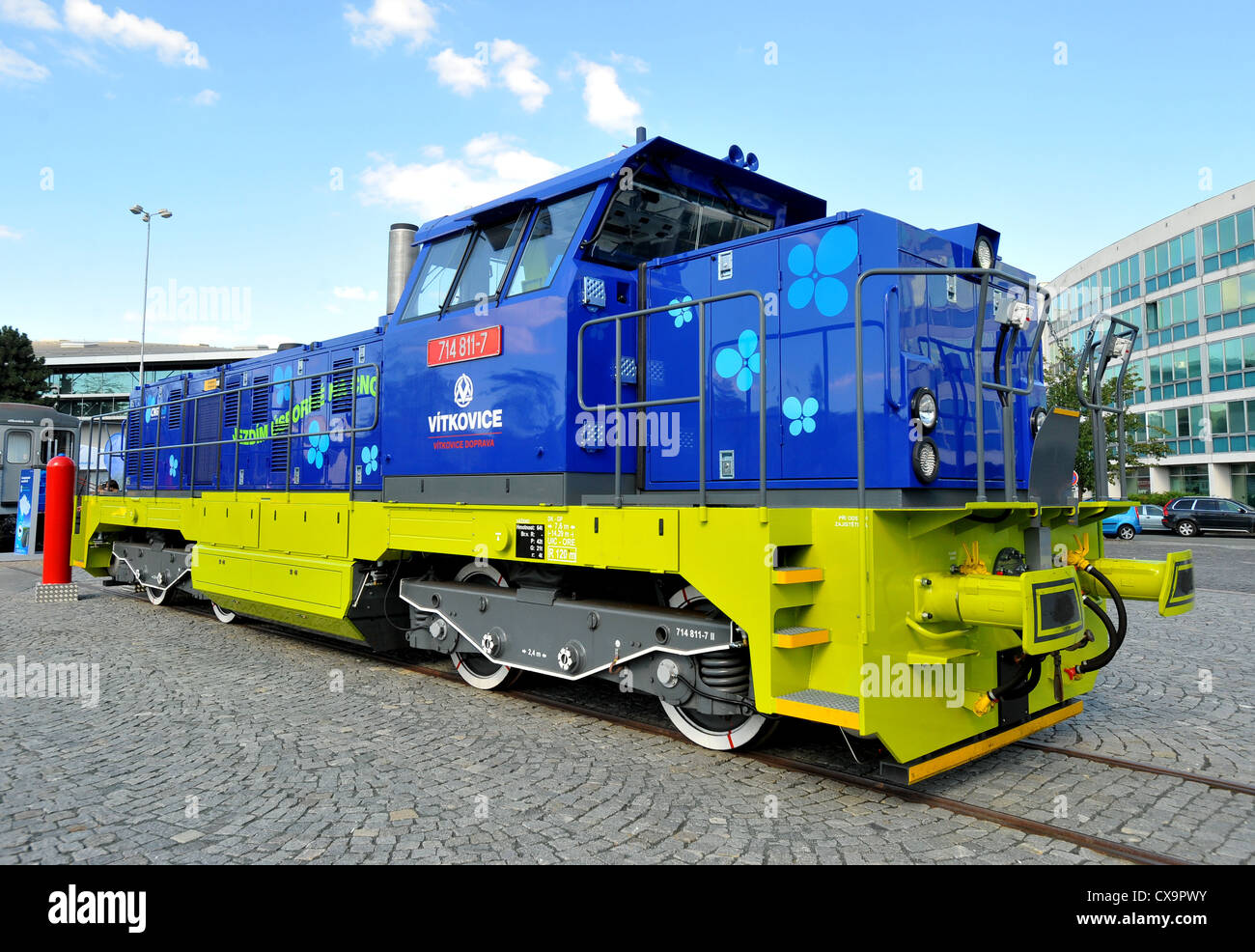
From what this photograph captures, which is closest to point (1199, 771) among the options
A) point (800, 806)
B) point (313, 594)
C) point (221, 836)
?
point (800, 806)

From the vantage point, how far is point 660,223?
18.1 ft

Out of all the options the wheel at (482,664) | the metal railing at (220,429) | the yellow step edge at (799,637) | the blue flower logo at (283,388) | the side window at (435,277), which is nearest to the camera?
the yellow step edge at (799,637)

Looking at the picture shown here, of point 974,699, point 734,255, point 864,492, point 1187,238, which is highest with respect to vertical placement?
point 1187,238

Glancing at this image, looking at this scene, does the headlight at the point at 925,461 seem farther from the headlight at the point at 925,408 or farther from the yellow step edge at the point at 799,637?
the yellow step edge at the point at 799,637

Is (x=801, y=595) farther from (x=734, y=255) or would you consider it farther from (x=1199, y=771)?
(x=1199, y=771)

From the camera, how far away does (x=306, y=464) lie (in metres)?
8.30

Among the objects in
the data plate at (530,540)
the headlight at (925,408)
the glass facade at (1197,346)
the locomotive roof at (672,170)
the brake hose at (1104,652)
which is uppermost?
the glass facade at (1197,346)

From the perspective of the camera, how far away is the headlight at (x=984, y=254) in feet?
15.6

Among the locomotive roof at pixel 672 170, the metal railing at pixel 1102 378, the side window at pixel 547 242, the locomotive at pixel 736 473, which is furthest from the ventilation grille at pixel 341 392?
the metal railing at pixel 1102 378

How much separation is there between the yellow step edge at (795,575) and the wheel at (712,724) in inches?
26.7

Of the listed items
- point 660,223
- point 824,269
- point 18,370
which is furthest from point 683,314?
point 18,370
